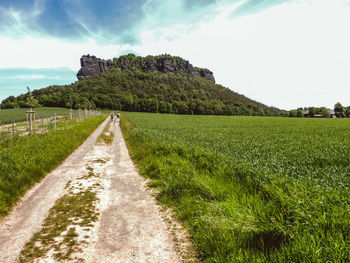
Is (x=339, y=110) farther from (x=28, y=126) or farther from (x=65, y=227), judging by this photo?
(x=65, y=227)

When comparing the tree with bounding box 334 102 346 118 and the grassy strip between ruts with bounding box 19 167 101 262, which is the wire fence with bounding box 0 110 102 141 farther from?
the tree with bounding box 334 102 346 118

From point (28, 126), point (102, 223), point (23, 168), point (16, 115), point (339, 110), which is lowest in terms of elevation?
point (102, 223)

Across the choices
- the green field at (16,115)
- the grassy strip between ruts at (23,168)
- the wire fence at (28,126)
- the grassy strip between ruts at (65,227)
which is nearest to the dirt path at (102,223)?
the grassy strip between ruts at (65,227)

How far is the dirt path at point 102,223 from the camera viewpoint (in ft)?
10.4

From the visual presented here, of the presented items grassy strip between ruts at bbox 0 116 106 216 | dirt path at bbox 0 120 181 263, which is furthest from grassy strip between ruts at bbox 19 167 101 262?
grassy strip between ruts at bbox 0 116 106 216

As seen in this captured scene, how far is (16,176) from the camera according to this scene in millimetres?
5754

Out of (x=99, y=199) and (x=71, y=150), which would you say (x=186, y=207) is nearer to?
(x=99, y=199)

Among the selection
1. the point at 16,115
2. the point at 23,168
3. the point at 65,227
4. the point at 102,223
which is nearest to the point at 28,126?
the point at 23,168

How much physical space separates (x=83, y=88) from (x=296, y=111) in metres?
171

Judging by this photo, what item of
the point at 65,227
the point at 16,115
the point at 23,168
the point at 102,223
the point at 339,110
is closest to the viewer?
the point at 65,227

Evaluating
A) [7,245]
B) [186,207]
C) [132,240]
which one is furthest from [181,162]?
[7,245]

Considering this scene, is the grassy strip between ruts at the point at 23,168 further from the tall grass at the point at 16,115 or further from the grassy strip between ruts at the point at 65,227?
the tall grass at the point at 16,115

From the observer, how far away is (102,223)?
13.6 feet

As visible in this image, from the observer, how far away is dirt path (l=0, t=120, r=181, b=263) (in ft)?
10.4
